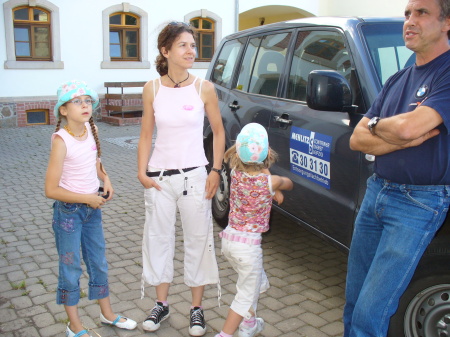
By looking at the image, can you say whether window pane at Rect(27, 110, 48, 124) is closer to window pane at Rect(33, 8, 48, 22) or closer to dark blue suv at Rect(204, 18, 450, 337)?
window pane at Rect(33, 8, 48, 22)

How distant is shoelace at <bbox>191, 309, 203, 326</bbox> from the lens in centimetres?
327

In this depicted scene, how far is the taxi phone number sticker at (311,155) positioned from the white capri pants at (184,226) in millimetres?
823

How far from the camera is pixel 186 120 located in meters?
3.09

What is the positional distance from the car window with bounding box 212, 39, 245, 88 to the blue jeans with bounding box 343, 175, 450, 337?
303 centimetres

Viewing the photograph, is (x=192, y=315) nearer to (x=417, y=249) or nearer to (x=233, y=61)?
(x=417, y=249)

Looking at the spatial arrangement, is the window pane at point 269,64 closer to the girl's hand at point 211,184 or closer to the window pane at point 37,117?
the girl's hand at point 211,184

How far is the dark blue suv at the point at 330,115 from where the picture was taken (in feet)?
8.52

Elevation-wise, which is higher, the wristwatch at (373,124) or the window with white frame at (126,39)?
the window with white frame at (126,39)

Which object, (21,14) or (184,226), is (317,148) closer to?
(184,226)

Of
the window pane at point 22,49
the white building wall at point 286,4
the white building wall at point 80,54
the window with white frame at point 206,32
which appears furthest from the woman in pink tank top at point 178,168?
the white building wall at point 286,4

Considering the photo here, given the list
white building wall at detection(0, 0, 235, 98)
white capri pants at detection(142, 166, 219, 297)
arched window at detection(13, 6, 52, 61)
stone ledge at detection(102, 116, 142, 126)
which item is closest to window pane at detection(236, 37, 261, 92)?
white capri pants at detection(142, 166, 219, 297)

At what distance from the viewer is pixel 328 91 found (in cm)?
308

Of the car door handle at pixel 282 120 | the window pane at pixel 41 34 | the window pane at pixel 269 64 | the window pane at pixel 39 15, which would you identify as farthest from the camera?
the window pane at pixel 41 34

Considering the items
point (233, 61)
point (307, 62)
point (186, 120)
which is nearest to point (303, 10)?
point (233, 61)
